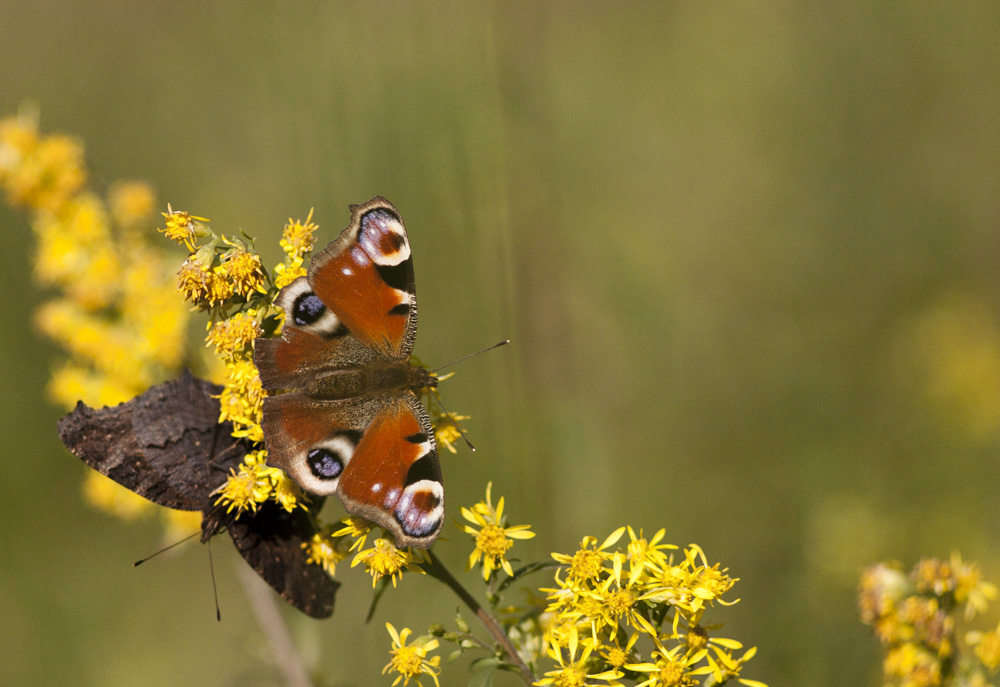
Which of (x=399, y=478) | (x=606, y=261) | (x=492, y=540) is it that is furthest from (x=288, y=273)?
(x=606, y=261)

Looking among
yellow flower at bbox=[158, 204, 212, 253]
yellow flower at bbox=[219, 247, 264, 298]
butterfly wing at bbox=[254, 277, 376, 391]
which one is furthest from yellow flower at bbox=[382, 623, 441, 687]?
yellow flower at bbox=[158, 204, 212, 253]

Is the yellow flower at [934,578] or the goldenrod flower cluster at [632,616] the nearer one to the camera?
the goldenrod flower cluster at [632,616]

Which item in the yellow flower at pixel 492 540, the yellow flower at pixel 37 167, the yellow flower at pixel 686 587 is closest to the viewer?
the yellow flower at pixel 686 587

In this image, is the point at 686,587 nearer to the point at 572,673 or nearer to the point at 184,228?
the point at 572,673

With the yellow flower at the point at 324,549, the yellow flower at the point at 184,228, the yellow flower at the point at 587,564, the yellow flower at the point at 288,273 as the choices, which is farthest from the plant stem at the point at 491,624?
the yellow flower at the point at 184,228

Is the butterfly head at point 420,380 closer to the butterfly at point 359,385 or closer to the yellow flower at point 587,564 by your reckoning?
the butterfly at point 359,385

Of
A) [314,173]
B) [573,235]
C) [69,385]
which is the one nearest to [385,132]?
[314,173]

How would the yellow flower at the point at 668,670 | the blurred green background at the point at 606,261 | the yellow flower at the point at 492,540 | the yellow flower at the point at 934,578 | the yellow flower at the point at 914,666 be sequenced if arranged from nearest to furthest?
the yellow flower at the point at 668,670 → the yellow flower at the point at 492,540 → the yellow flower at the point at 914,666 → the yellow flower at the point at 934,578 → the blurred green background at the point at 606,261
